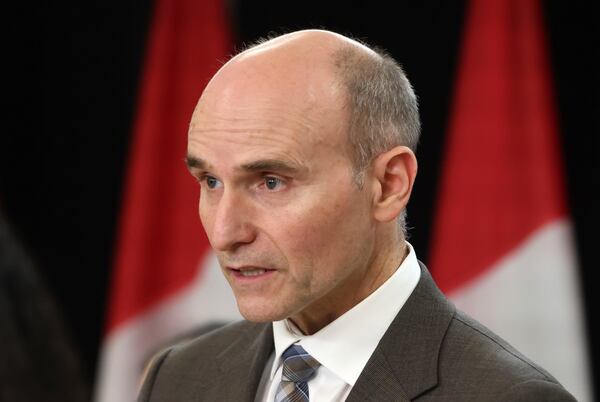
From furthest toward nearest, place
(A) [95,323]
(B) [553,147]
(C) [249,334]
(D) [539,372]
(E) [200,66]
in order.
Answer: (A) [95,323], (E) [200,66], (B) [553,147], (C) [249,334], (D) [539,372]

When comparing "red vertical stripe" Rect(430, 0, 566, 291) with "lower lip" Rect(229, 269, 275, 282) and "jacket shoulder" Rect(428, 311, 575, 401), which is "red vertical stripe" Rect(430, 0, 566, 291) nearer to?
"jacket shoulder" Rect(428, 311, 575, 401)

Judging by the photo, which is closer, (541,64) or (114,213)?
(541,64)

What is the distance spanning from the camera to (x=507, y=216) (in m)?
3.99

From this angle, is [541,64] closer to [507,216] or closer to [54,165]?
[507,216]

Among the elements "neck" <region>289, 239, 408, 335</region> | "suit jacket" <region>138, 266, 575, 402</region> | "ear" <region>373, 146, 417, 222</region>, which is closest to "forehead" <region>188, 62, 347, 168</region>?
"ear" <region>373, 146, 417, 222</region>

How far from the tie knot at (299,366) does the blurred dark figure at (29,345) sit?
0.40 meters

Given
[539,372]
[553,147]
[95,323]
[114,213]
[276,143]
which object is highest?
[276,143]

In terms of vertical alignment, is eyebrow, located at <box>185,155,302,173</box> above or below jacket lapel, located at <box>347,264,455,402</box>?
above

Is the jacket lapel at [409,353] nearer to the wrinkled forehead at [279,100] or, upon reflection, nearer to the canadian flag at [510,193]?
the wrinkled forehead at [279,100]

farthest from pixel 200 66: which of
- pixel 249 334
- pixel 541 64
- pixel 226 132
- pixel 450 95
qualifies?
pixel 226 132

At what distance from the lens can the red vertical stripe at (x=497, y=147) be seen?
397 cm

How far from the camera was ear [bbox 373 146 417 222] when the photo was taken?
6.02ft

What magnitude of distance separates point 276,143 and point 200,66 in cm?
286

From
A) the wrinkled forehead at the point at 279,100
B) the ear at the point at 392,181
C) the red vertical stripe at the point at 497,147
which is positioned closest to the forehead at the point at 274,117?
the wrinkled forehead at the point at 279,100
